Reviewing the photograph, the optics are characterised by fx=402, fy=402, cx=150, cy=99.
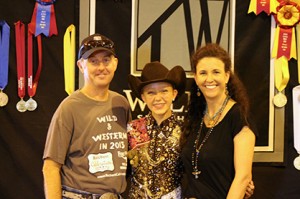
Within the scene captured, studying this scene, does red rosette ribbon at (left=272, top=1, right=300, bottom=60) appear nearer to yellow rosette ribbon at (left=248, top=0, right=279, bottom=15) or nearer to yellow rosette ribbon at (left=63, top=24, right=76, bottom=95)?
yellow rosette ribbon at (left=248, top=0, right=279, bottom=15)

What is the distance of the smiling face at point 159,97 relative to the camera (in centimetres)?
172

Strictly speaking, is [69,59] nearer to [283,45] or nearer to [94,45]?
[94,45]

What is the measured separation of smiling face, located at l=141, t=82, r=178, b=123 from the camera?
1724 millimetres

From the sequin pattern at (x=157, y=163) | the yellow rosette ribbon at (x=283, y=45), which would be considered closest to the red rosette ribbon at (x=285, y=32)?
the yellow rosette ribbon at (x=283, y=45)

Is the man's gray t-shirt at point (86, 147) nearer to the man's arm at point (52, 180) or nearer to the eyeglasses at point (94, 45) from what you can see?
the man's arm at point (52, 180)

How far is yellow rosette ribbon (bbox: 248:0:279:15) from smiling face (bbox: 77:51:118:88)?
1.05 meters

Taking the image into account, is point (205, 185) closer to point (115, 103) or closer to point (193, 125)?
point (193, 125)

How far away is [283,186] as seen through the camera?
2.44 meters

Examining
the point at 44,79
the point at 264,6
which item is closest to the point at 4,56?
the point at 44,79

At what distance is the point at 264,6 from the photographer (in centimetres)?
235

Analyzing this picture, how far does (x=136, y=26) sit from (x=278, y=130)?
3.45 feet

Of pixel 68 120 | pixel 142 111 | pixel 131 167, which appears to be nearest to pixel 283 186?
pixel 142 111

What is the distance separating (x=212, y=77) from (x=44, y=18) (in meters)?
1.13

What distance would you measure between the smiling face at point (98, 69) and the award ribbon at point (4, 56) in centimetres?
73
